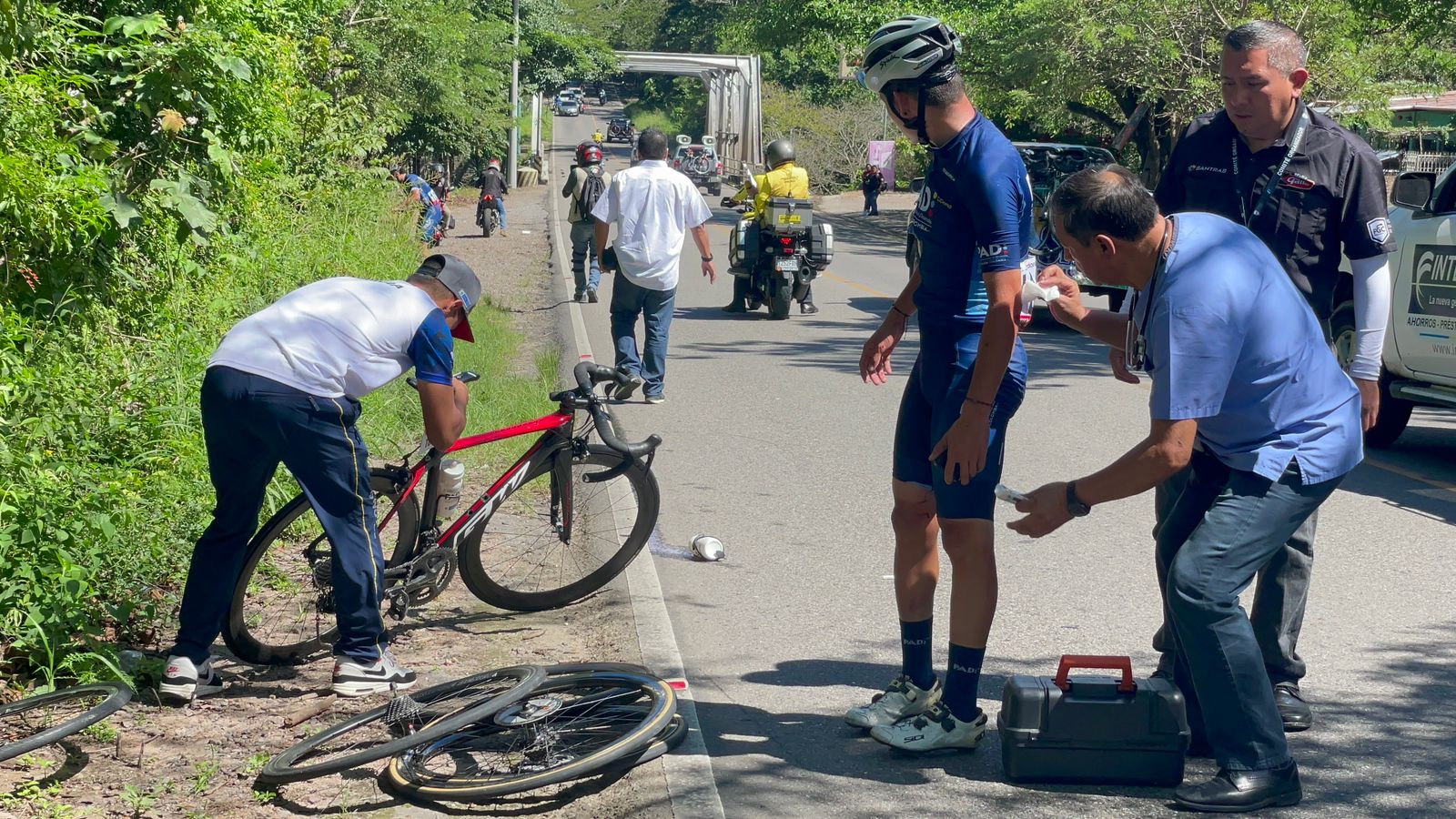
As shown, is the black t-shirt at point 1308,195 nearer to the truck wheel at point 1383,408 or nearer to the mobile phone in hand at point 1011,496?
the mobile phone in hand at point 1011,496

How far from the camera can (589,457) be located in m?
6.10

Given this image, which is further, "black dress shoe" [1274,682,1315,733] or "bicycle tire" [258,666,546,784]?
"black dress shoe" [1274,682,1315,733]

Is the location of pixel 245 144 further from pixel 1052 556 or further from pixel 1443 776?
pixel 1443 776

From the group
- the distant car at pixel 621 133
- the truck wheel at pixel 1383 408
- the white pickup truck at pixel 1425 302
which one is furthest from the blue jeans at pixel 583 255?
the distant car at pixel 621 133

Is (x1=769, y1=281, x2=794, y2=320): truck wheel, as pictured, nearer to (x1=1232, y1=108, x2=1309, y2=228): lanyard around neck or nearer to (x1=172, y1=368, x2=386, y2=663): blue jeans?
(x1=1232, y1=108, x2=1309, y2=228): lanyard around neck

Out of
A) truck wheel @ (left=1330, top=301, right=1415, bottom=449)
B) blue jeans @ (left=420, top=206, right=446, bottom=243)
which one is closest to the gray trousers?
truck wheel @ (left=1330, top=301, right=1415, bottom=449)

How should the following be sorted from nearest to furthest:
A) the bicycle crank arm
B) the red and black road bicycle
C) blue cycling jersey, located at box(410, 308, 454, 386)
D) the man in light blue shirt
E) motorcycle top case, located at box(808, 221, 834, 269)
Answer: the man in light blue shirt
blue cycling jersey, located at box(410, 308, 454, 386)
the red and black road bicycle
the bicycle crank arm
motorcycle top case, located at box(808, 221, 834, 269)

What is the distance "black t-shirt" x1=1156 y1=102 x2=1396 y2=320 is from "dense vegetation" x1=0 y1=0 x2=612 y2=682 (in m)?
4.07

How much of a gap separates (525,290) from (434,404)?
15.8 meters

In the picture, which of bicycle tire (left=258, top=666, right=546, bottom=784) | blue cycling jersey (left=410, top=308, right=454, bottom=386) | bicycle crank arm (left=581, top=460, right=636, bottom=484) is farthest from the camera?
bicycle crank arm (left=581, top=460, right=636, bottom=484)

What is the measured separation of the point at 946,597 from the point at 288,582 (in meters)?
2.73

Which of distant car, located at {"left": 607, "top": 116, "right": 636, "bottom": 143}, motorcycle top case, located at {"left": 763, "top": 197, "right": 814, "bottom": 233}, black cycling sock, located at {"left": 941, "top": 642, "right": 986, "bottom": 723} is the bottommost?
black cycling sock, located at {"left": 941, "top": 642, "right": 986, "bottom": 723}

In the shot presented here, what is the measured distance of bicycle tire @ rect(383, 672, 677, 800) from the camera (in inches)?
164

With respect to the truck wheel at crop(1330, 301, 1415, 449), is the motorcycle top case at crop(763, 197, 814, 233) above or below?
above
